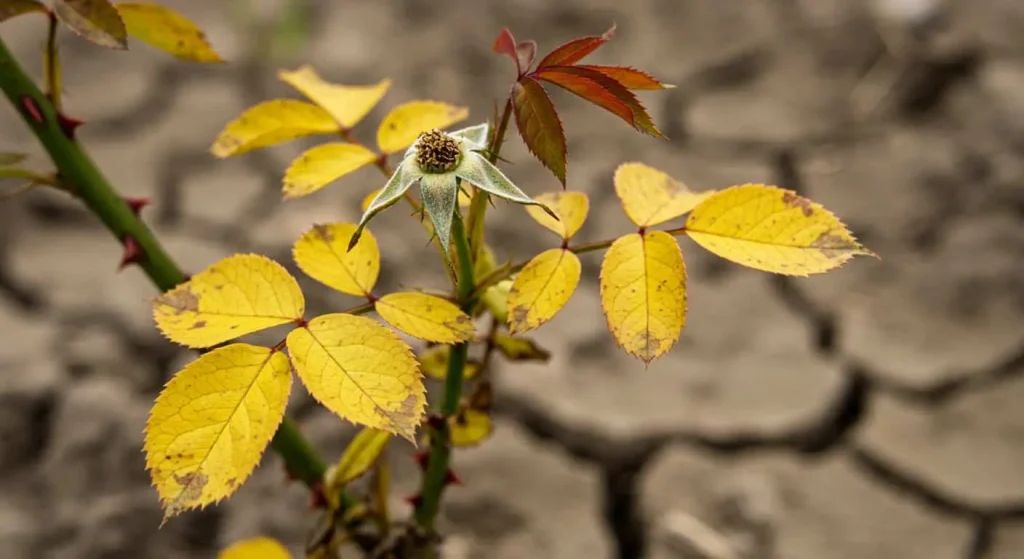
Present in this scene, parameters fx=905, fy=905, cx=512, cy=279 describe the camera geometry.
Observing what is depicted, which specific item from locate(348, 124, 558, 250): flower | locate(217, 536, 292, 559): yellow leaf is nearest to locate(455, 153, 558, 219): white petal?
locate(348, 124, 558, 250): flower

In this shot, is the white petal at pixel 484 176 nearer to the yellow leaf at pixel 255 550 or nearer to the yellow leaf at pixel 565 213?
the yellow leaf at pixel 565 213

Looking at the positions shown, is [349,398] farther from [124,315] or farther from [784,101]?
[784,101]

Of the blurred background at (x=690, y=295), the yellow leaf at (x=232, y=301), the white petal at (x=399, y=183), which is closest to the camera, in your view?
the white petal at (x=399, y=183)

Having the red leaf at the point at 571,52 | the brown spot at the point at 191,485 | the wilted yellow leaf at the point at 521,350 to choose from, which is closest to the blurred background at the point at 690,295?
the wilted yellow leaf at the point at 521,350

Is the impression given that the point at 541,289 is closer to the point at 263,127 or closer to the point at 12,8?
the point at 263,127

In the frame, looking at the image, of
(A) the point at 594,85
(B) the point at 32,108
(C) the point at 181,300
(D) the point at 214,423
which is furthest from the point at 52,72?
(A) the point at 594,85

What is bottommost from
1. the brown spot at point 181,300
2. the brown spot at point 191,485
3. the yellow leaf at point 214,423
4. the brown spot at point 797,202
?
the brown spot at point 191,485
